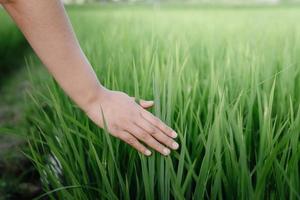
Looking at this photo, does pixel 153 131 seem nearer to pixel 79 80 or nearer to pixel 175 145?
pixel 175 145

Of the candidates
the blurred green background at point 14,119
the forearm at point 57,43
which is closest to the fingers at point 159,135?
the forearm at point 57,43

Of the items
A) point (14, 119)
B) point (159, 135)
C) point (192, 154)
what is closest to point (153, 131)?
point (159, 135)

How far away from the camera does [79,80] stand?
89cm

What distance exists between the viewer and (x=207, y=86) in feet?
4.17

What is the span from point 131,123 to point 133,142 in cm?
3

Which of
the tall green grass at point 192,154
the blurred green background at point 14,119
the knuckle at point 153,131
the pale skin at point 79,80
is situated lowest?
the blurred green background at point 14,119

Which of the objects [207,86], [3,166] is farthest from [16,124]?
[207,86]

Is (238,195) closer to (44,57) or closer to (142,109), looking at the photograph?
(142,109)

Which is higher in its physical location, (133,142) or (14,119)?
(133,142)

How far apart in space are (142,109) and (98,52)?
0.94m

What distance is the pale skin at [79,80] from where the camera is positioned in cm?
86

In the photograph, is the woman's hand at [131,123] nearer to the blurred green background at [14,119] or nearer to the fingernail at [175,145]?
the fingernail at [175,145]

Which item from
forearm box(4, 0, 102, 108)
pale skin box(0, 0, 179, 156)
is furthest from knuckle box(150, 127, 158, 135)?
forearm box(4, 0, 102, 108)

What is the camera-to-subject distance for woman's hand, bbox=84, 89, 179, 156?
868mm
